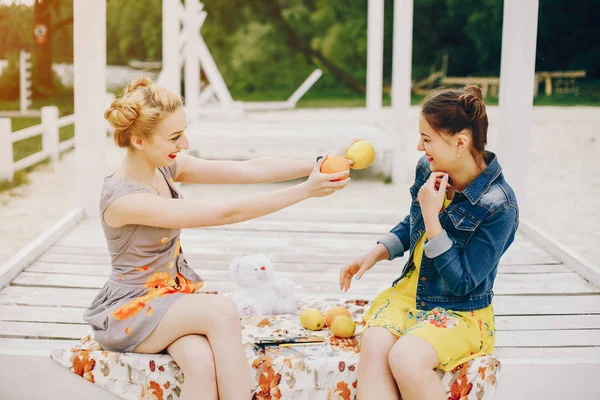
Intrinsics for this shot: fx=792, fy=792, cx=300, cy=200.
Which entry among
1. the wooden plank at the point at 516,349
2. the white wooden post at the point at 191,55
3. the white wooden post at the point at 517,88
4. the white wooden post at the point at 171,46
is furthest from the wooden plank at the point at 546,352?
the white wooden post at the point at 191,55

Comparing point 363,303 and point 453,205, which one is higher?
point 453,205

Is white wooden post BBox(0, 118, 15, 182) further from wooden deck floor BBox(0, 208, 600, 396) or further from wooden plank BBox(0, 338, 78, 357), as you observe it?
wooden plank BBox(0, 338, 78, 357)

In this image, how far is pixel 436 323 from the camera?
2357 millimetres

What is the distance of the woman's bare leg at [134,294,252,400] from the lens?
2.25 m

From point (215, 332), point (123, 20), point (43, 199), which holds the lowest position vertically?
point (43, 199)

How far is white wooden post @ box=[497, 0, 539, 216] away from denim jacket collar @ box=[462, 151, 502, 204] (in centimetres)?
247

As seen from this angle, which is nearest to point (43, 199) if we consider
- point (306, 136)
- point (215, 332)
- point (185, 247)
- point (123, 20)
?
point (306, 136)

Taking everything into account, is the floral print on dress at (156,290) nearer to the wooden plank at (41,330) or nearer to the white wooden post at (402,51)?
the wooden plank at (41,330)

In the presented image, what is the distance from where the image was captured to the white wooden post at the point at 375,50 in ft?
30.3

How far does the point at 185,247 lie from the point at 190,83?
5357 mm

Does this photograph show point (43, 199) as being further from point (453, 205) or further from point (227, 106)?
point (453, 205)

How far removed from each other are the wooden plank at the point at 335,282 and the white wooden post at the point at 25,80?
10238mm

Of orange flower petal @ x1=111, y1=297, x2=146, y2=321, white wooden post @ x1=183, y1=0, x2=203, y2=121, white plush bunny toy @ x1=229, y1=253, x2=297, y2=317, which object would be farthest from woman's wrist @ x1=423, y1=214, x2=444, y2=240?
white wooden post @ x1=183, y1=0, x2=203, y2=121

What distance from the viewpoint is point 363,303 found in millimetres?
3027
